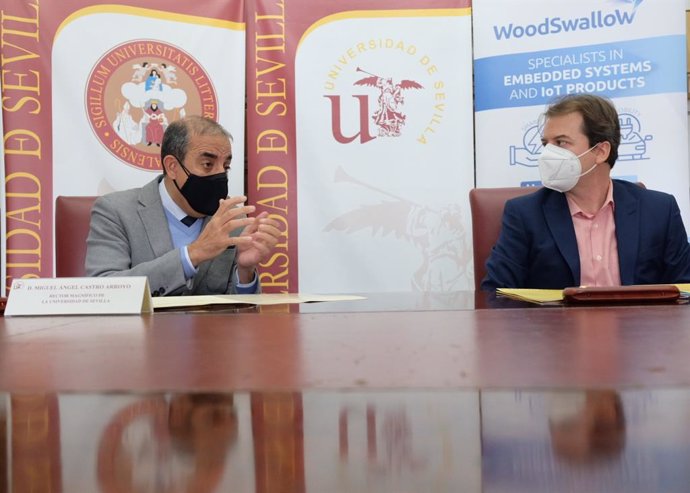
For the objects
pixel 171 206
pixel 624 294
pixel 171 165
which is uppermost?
pixel 171 165

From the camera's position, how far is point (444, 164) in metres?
2.64

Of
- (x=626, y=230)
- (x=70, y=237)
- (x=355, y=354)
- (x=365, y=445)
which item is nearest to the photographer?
(x=365, y=445)

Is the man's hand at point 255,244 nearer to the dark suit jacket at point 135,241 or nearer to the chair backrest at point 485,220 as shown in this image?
the dark suit jacket at point 135,241

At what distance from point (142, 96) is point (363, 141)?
0.85 metres

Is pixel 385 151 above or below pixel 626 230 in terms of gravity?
above

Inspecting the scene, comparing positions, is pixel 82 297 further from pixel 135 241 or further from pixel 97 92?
pixel 97 92

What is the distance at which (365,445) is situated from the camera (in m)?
0.21

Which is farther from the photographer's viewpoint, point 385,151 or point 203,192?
point 385,151

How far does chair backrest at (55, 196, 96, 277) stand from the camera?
191 centimetres

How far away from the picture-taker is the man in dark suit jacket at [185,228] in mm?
1651

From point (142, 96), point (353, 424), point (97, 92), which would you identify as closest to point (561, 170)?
point (142, 96)

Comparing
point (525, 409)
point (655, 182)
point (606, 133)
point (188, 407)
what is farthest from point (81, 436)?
point (655, 182)

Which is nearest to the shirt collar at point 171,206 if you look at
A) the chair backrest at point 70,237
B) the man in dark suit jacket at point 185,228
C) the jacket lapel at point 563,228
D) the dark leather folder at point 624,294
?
the man in dark suit jacket at point 185,228

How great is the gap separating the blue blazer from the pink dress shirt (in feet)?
0.11
